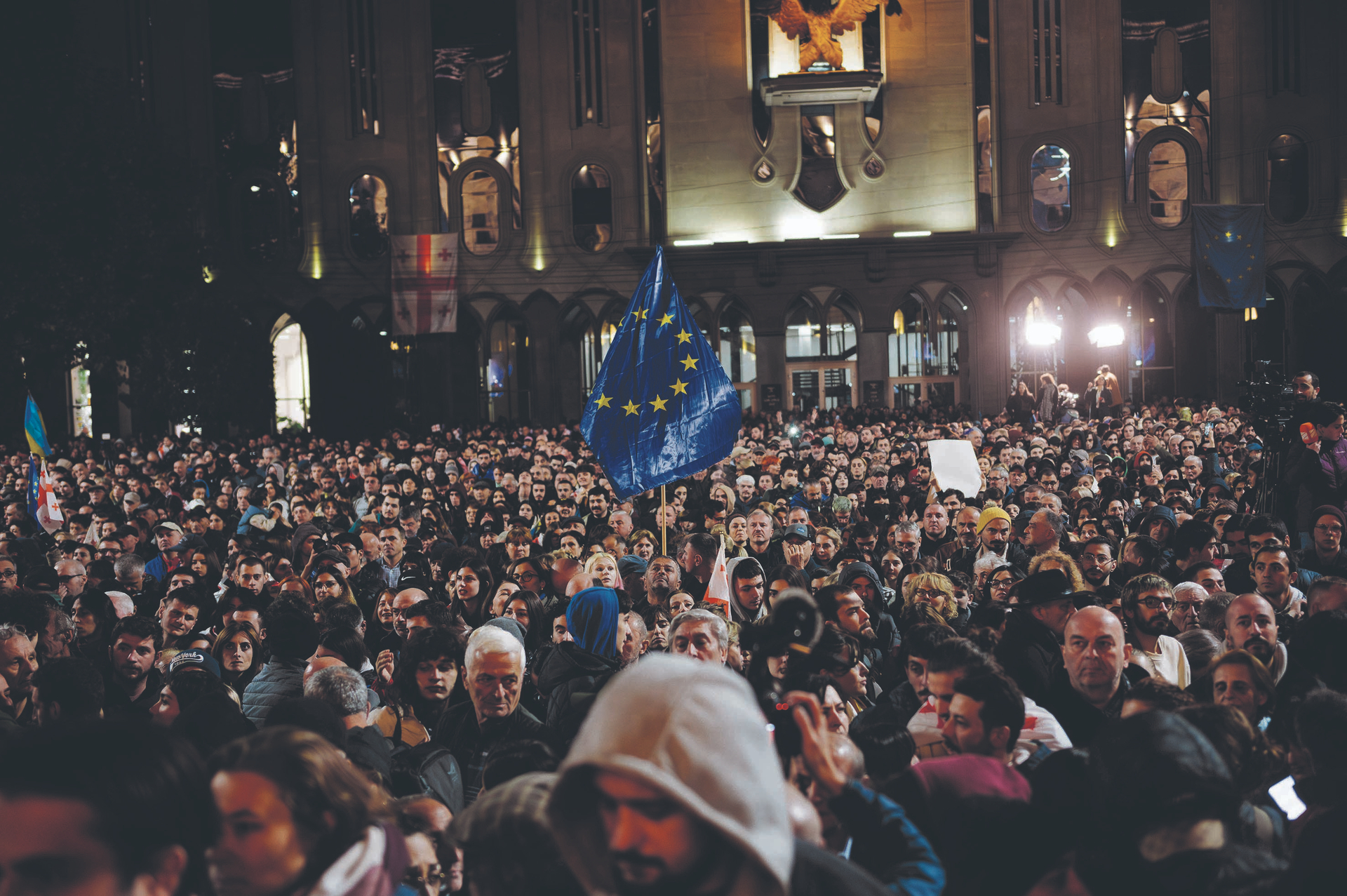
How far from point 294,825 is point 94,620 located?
20.2 ft

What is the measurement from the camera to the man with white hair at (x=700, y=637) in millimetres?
5695

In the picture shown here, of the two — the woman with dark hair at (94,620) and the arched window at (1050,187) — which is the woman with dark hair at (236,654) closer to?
the woman with dark hair at (94,620)

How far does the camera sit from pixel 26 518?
14406 mm

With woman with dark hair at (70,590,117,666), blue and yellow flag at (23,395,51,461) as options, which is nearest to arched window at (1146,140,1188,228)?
blue and yellow flag at (23,395,51,461)

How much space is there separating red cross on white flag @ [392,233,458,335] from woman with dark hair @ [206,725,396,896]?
32.7 metres

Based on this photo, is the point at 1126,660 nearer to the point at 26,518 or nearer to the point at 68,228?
the point at 26,518

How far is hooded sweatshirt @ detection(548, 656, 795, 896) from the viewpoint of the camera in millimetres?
1924

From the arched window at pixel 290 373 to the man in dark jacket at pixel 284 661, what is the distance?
3107cm

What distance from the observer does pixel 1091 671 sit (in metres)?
5.13

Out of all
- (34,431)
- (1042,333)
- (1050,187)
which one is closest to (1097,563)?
(34,431)

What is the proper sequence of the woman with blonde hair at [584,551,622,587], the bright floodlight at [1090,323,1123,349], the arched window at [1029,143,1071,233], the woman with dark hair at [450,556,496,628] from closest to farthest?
the woman with blonde hair at [584,551,622,587], the woman with dark hair at [450,556,496,628], the bright floodlight at [1090,323,1123,349], the arched window at [1029,143,1071,233]

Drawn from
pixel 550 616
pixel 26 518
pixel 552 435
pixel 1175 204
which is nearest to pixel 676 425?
pixel 550 616

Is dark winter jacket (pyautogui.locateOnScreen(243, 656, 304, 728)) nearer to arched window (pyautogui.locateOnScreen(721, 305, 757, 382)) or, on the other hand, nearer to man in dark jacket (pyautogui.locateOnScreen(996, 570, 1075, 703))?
man in dark jacket (pyautogui.locateOnScreen(996, 570, 1075, 703))

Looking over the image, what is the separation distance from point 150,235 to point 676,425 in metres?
24.3
